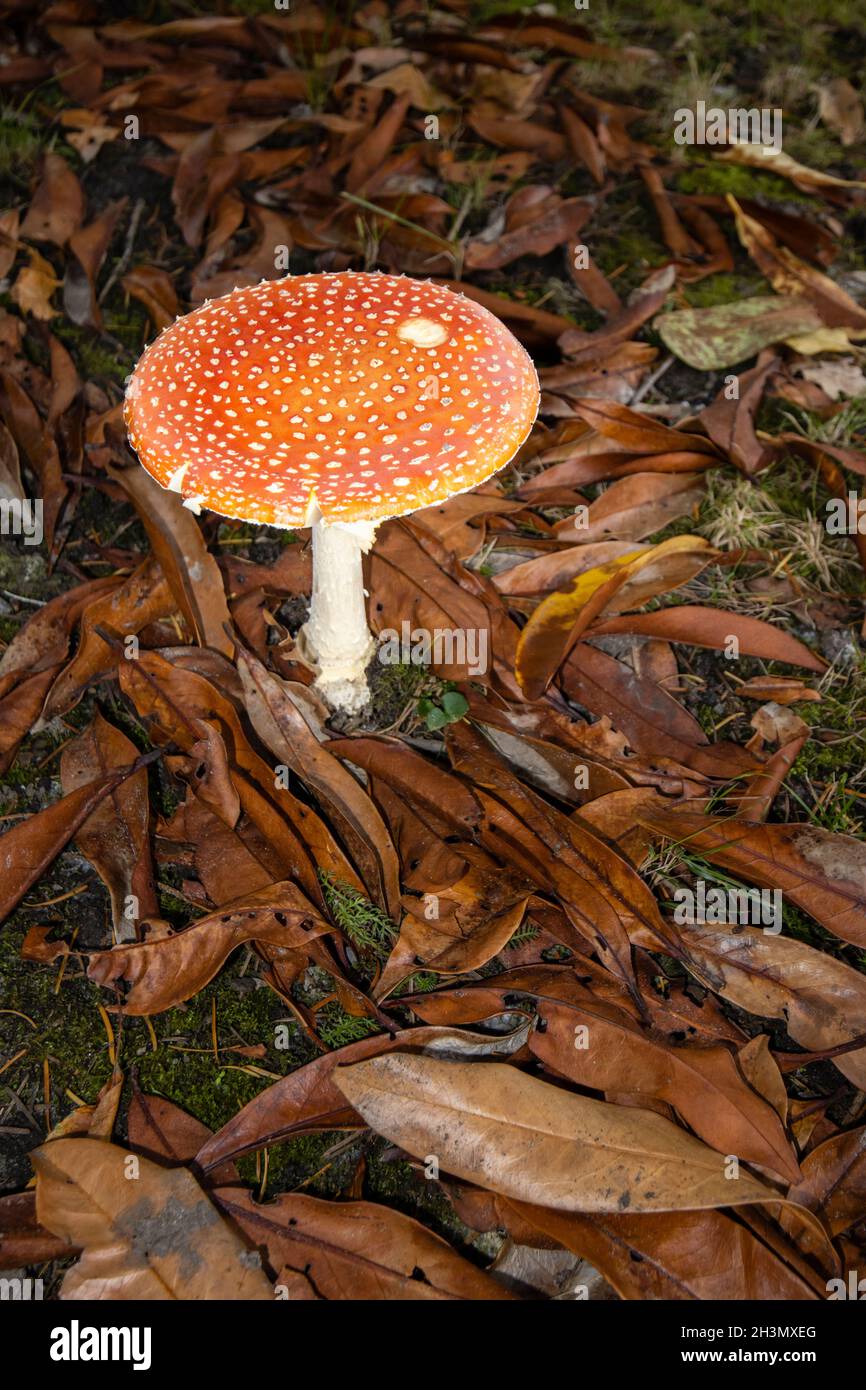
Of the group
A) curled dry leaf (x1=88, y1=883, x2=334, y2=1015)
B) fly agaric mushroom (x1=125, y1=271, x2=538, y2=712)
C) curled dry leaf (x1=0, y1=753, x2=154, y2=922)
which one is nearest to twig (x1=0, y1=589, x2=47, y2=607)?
curled dry leaf (x1=0, y1=753, x2=154, y2=922)

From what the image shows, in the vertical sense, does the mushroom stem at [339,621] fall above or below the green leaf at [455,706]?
Result: above

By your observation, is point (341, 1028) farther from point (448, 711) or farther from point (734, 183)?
point (734, 183)

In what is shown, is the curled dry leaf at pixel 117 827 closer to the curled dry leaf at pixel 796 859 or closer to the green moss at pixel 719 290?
the curled dry leaf at pixel 796 859

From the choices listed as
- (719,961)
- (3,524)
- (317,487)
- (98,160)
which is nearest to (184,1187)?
(719,961)

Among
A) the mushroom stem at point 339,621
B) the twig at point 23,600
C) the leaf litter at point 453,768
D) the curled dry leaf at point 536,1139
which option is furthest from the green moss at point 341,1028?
the twig at point 23,600

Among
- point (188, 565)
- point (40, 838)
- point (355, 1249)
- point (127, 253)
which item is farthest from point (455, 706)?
point (127, 253)
